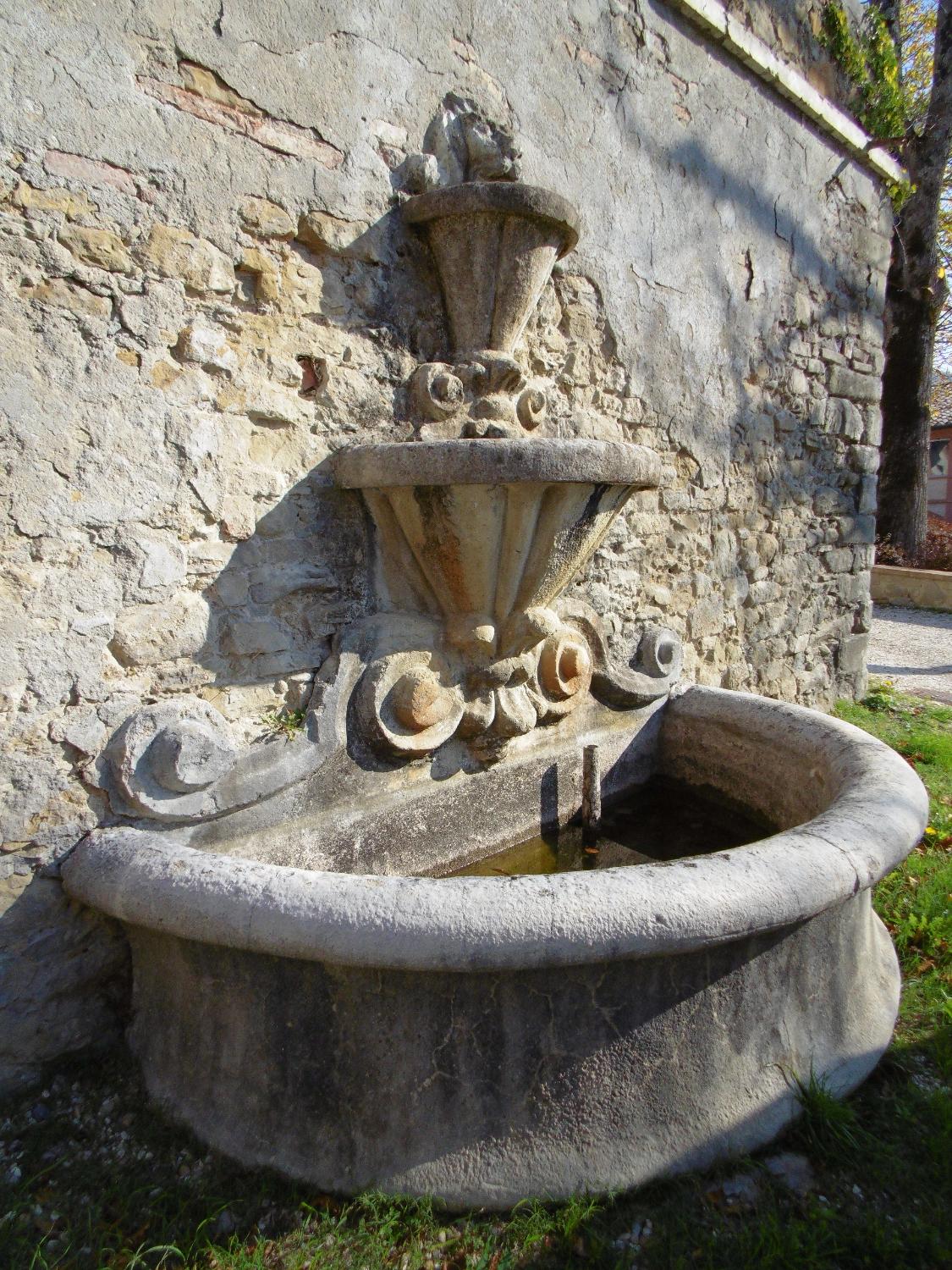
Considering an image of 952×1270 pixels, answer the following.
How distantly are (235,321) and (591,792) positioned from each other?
76.5 inches

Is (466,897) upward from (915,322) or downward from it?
downward

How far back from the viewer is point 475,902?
1629 millimetres

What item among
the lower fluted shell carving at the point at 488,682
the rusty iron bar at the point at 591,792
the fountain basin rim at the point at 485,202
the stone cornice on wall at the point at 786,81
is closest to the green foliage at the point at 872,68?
the stone cornice on wall at the point at 786,81

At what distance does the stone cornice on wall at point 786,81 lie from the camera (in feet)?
11.4

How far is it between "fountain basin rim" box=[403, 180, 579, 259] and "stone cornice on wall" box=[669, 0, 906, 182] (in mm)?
1602

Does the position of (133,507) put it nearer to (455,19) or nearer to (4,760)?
(4,760)

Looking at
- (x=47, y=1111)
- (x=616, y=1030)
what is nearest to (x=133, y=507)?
(x=47, y=1111)

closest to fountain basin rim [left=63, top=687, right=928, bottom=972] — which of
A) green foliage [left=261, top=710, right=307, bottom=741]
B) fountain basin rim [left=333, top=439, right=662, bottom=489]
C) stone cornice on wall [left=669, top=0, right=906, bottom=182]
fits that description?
green foliage [left=261, top=710, right=307, bottom=741]

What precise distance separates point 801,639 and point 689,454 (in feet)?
4.99

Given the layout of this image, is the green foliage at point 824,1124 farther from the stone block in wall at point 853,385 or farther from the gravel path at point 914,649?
the gravel path at point 914,649

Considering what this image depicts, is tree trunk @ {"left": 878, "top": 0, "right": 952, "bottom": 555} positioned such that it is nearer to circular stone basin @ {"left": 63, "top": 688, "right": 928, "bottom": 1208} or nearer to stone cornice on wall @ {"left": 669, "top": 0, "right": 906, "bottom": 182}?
stone cornice on wall @ {"left": 669, "top": 0, "right": 906, "bottom": 182}

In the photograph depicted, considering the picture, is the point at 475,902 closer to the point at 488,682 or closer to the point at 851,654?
the point at 488,682

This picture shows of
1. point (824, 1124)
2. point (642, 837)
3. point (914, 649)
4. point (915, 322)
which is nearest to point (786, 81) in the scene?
point (642, 837)

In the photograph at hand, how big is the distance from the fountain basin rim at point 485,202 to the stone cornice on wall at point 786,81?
1602 millimetres
